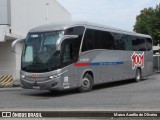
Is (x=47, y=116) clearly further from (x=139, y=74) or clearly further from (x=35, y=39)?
(x=139, y=74)

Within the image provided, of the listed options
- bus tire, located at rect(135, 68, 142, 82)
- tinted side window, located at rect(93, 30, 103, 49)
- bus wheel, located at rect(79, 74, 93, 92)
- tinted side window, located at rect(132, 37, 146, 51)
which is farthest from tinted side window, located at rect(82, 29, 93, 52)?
bus tire, located at rect(135, 68, 142, 82)

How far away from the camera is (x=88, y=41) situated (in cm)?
1995

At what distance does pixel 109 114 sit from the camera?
1072 centimetres

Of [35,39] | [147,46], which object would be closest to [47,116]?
[35,39]

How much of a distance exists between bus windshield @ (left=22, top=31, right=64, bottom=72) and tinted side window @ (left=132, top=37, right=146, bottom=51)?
902 centimetres

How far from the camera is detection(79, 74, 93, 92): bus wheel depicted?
64.8 feet

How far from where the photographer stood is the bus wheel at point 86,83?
19755mm

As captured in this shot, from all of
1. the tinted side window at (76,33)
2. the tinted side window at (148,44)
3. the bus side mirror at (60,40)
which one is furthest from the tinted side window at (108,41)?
the tinted side window at (148,44)

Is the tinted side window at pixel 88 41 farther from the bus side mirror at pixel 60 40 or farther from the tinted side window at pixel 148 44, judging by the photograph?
the tinted side window at pixel 148 44

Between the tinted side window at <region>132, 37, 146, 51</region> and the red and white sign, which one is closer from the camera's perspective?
the red and white sign

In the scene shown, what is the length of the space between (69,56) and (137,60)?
8987 mm

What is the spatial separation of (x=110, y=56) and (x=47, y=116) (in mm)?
11839

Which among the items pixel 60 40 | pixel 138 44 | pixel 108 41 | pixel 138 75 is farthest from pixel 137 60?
pixel 60 40

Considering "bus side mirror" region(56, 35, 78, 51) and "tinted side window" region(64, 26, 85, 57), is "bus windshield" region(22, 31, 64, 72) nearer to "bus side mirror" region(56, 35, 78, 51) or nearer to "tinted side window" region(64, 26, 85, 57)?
"bus side mirror" region(56, 35, 78, 51)
